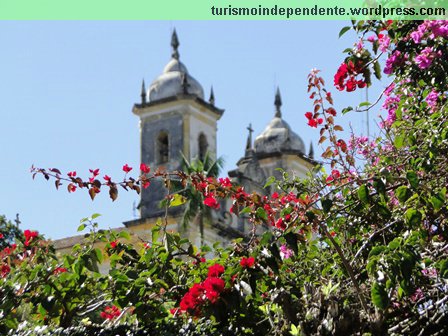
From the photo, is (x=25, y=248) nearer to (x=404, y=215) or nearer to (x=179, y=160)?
(x=404, y=215)

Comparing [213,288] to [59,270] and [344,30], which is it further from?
[344,30]

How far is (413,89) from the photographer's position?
641cm

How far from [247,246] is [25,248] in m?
2.06

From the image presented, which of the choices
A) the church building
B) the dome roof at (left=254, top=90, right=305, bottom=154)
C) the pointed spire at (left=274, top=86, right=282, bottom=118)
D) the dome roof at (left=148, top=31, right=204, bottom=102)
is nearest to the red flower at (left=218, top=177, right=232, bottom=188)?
the church building

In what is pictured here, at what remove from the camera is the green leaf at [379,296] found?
465 cm

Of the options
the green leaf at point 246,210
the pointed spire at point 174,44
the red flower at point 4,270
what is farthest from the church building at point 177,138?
the green leaf at point 246,210

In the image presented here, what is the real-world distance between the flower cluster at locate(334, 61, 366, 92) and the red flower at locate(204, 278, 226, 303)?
1.56 meters

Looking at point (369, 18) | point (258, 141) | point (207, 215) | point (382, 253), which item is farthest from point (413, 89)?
point (258, 141)

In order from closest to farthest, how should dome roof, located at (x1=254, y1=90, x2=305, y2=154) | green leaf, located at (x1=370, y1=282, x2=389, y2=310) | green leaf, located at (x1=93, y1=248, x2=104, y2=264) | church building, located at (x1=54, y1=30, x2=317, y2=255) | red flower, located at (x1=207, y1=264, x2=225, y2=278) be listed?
green leaf, located at (x1=370, y1=282, x2=389, y2=310) < red flower, located at (x1=207, y1=264, x2=225, y2=278) < green leaf, located at (x1=93, y1=248, x2=104, y2=264) < church building, located at (x1=54, y1=30, x2=317, y2=255) < dome roof, located at (x1=254, y1=90, x2=305, y2=154)

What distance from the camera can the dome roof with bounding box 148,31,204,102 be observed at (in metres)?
29.9

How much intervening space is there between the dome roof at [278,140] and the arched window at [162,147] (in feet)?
12.8

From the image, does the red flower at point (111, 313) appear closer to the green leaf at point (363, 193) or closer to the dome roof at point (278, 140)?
the green leaf at point (363, 193)

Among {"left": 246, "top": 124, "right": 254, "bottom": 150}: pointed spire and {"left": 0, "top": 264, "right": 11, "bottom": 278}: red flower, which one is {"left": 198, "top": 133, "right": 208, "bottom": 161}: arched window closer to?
{"left": 246, "top": 124, "right": 254, "bottom": 150}: pointed spire

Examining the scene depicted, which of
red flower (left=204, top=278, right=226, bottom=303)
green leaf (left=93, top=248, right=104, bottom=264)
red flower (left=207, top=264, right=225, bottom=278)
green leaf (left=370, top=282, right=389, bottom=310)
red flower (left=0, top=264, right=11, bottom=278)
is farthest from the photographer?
red flower (left=0, top=264, right=11, bottom=278)
